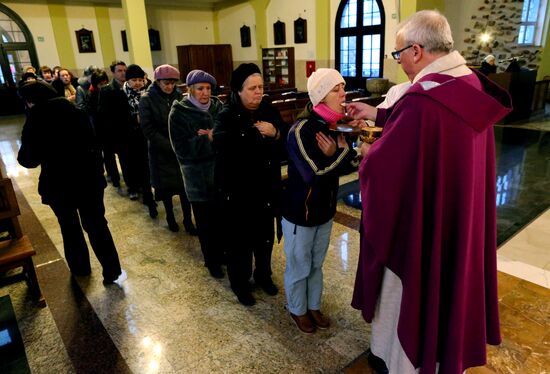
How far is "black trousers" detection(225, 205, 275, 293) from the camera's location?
235 centimetres

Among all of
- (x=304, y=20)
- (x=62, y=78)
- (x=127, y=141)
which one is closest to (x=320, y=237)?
(x=127, y=141)

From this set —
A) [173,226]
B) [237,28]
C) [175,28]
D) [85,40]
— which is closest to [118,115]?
[173,226]

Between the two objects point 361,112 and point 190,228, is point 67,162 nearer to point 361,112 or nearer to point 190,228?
point 190,228

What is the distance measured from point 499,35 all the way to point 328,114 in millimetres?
10719

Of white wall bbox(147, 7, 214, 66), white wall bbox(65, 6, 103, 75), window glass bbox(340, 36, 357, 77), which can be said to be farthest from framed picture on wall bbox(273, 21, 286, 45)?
white wall bbox(65, 6, 103, 75)

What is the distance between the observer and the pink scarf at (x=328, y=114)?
1.78 metres

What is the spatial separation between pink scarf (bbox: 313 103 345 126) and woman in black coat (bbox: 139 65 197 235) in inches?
72.1

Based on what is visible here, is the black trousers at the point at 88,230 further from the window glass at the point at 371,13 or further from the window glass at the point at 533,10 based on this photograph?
the window glass at the point at 533,10

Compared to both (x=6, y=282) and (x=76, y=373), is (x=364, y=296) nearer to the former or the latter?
(x=76, y=373)

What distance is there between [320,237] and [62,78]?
6.08 m

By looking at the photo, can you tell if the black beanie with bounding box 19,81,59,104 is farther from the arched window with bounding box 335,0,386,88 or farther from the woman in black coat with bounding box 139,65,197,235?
the arched window with bounding box 335,0,386,88

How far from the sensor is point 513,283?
2.63 meters

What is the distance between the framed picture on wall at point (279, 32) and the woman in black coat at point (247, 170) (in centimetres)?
1094

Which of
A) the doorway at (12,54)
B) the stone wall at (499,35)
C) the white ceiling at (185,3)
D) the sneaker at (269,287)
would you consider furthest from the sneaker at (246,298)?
the white ceiling at (185,3)
